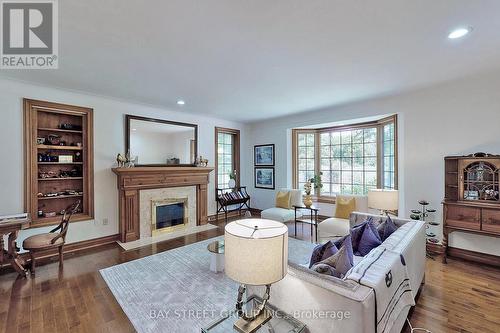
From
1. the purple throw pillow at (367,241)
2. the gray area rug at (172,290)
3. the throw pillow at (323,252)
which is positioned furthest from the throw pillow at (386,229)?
the gray area rug at (172,290)

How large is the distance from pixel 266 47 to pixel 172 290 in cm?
282

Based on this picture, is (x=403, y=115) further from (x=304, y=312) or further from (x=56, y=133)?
(x=56, y=133)

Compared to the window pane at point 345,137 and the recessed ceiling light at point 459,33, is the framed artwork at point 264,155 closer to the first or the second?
the window pane at point 345,137

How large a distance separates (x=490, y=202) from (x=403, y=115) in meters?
1.73

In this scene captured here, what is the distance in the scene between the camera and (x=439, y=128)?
11.5 ft

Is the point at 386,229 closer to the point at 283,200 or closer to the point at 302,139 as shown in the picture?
the point at 283,200

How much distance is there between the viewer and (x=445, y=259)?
A: 3189 mm

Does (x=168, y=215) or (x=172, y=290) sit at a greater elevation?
(x=168, y=215)

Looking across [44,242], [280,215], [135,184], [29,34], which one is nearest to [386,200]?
[280,215]

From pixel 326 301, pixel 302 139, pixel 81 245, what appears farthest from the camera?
pixel 302 139

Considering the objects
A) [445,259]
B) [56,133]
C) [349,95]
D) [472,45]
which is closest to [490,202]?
[445,259]

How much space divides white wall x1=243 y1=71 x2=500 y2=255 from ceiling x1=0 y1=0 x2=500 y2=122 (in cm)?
34

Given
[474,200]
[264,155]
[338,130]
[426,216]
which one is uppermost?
[338,130]

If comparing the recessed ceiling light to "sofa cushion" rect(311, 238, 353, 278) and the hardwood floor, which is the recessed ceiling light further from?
the hardwood floor
